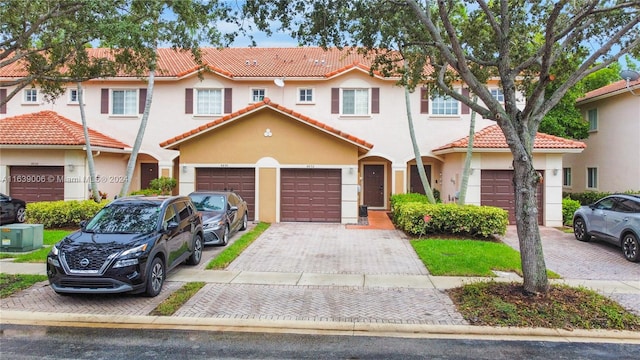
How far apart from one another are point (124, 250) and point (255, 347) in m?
3.10

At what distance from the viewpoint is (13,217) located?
15852 mm

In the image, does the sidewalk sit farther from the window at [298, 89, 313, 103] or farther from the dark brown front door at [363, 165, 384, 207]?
the window at [298, 89, 313, 103]

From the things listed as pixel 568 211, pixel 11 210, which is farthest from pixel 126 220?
pixel 568 211

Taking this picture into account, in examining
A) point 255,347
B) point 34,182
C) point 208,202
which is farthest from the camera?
point 34,182

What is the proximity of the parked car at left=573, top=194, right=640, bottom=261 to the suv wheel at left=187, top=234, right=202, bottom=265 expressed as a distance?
36.7 ft

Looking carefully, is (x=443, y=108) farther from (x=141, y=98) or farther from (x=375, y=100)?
(x=141, y=98)

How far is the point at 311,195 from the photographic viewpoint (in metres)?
17.2

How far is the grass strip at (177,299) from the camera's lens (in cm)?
684

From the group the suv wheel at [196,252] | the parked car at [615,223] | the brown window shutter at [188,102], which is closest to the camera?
the suv wheel at [196,252]

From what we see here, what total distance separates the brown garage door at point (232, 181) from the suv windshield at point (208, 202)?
3907 millimetres

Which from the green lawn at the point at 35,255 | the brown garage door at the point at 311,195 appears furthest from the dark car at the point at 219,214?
the green lawn at the point at 35,255

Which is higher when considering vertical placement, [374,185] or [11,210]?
[374,185]

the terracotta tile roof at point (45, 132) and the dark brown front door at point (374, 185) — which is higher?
the terracotta tile roof at point (45, 132)

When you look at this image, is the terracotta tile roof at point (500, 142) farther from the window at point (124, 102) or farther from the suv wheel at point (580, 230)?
the window at point (124, 102)
